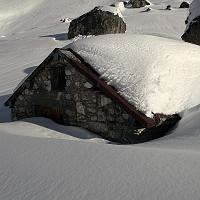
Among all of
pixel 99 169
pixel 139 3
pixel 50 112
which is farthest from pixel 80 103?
pixel 139 3

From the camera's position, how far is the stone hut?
997cm

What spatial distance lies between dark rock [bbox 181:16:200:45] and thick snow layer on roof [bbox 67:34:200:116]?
5.70 m

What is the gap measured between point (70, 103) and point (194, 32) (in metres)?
9.20

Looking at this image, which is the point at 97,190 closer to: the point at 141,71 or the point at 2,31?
the point at 141,71

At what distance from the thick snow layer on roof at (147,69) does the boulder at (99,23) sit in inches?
522

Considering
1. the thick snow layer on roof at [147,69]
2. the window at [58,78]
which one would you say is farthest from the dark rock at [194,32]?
the window at [58,78]

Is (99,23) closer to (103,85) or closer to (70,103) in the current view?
(70,103)

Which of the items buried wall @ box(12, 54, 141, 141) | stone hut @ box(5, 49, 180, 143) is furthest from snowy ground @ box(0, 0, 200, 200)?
buried wall @ box(12, 54, 141, 141)

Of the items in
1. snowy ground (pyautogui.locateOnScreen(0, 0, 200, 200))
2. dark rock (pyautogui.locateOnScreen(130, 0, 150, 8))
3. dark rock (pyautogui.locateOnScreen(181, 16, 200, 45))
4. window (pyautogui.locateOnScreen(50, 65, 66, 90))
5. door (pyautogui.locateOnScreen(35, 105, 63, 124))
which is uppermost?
dark rock (pyautogui.locateOnScreen(130, 0, 150, 8))

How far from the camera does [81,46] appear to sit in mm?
11922

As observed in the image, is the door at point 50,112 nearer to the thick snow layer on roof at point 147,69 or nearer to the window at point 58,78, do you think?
the window at point 58,78

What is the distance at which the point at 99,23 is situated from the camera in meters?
25.5

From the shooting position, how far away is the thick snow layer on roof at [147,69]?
10.0m

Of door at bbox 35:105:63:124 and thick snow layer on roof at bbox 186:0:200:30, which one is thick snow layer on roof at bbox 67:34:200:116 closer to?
door at bbox 35:105:63:124
